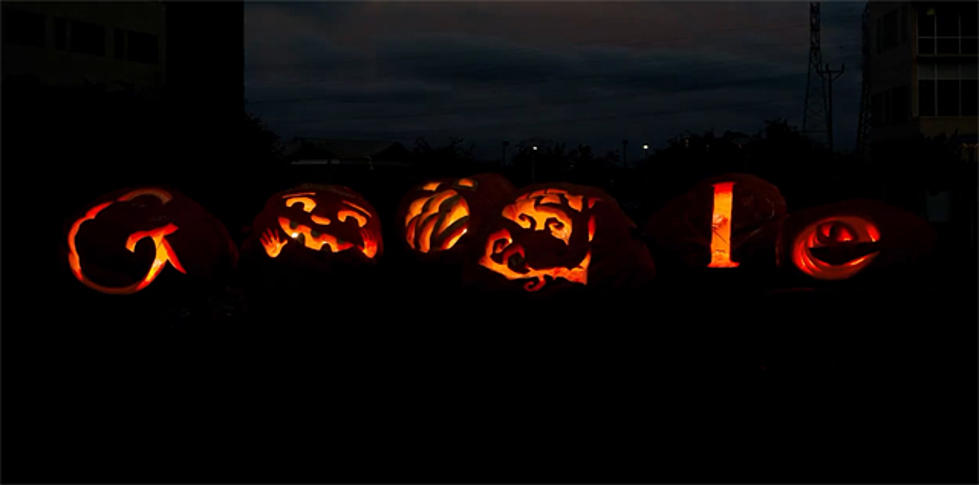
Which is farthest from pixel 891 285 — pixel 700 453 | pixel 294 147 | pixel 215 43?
pixel 294 147

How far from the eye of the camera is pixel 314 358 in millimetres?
5066

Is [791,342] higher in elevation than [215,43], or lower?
lower

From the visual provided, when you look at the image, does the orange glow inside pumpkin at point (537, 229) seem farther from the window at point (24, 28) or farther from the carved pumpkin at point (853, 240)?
the window at point (24, 28)

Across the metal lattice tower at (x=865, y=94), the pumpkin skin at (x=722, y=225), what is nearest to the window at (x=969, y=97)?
the metal lattice tower at (x=865, y=94)

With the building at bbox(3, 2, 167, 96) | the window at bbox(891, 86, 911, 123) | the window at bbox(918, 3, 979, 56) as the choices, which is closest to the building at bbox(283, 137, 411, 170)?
the building at bbox(3, 2, 167, 96)

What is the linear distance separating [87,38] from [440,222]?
31284 mm

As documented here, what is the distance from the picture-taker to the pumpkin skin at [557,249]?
20.4ft

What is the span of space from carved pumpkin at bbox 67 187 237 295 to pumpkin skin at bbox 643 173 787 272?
347 cm

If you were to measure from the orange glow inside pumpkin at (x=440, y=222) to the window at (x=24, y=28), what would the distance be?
27.4m

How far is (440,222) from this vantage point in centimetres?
746

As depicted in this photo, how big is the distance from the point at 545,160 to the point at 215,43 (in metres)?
8.94

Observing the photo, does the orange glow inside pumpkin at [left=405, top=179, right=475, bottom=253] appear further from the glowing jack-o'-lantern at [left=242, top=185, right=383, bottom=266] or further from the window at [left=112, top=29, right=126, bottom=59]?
the window at [left=112, top=29, right=126, bottom=59]

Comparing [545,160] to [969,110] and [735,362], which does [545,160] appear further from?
[969,110]

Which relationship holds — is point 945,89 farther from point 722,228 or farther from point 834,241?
point 834,241
